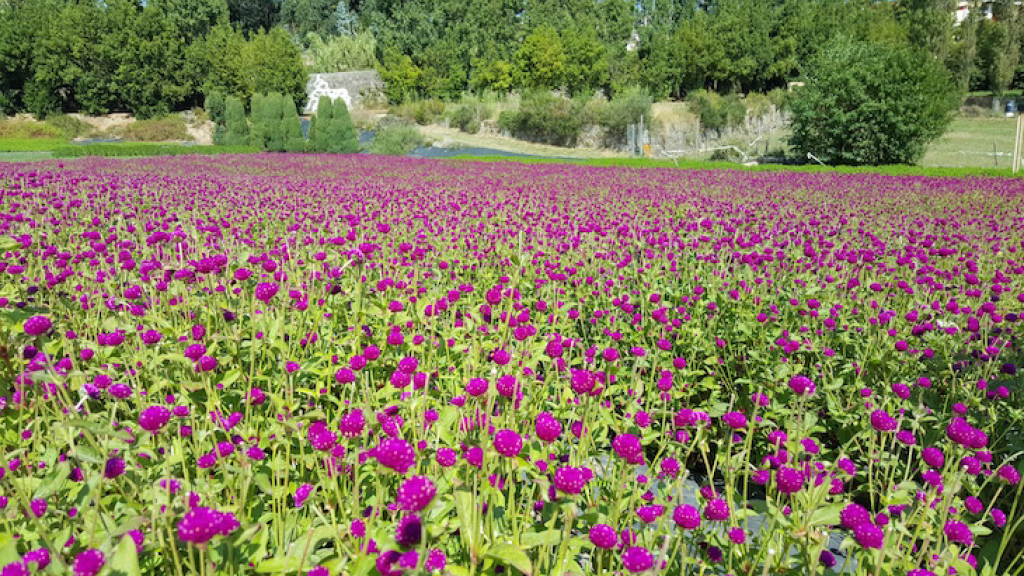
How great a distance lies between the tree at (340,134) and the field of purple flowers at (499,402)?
25.8 meters

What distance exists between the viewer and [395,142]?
1309 inches

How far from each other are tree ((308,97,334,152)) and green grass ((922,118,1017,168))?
95.3 feet

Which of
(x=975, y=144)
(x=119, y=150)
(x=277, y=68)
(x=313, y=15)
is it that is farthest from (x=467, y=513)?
(x=313, y=15)

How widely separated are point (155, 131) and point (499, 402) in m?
54.2

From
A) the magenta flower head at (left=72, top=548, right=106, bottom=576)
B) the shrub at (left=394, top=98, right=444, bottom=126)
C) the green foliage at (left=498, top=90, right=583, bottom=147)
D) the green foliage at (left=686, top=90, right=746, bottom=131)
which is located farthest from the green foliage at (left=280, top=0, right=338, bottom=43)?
the magenta flower head at (left=72, top=548, right=106, bottom=576)

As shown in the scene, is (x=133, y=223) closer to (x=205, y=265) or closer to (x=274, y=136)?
(x=205, y=265)

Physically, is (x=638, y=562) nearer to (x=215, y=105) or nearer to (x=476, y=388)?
(x=476, y=388)

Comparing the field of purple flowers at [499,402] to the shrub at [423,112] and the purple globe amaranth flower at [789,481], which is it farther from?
the shrub at [423,112]

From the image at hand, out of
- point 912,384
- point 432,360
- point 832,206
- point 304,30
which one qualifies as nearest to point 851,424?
point 912,384

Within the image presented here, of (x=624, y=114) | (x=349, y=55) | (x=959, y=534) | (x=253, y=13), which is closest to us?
(x=959, y=534)

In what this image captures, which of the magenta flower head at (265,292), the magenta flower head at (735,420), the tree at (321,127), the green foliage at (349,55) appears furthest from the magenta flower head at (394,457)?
the green foliage at (349,55)

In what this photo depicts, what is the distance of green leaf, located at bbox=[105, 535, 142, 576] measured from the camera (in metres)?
1.09

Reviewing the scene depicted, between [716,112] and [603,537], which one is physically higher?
[716,112]

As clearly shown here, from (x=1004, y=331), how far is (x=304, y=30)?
10121 centimetres
